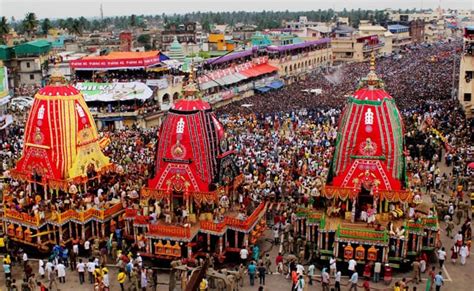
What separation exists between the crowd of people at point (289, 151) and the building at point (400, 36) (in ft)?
201

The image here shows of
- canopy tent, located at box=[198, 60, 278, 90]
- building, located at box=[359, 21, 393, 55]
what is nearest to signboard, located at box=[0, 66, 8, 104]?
canopy tent, located at box=[198, 60, 278, 90]

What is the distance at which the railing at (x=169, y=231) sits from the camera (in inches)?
813

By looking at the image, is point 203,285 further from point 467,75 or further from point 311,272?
point 467,75

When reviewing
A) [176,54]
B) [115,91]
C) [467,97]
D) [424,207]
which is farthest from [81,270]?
[176,54]

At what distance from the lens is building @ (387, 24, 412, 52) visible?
123206mm

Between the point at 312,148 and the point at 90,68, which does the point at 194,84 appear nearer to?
the point at 312,148

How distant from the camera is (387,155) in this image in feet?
68.7

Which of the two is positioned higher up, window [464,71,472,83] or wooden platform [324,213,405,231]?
window [464,71,472,83]

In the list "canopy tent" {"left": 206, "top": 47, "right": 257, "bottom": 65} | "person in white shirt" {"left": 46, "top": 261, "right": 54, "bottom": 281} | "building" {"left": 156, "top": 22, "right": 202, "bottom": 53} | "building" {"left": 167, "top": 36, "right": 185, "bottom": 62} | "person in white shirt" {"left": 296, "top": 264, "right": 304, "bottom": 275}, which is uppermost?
"building" {"left": 156, "top": 22, "right": 202, "bottom": 53}

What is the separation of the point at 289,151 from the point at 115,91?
19.1 meters

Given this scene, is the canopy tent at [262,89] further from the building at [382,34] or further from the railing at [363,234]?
the building at [382,34]

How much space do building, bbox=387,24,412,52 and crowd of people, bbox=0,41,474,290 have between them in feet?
201

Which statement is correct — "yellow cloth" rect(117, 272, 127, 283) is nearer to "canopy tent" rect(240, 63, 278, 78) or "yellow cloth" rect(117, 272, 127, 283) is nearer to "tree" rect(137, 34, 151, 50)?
"canopy tent" rect(240, 63, 278, 78)

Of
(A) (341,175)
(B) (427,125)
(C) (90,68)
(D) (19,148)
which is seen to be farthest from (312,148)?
(C) (90,68)
